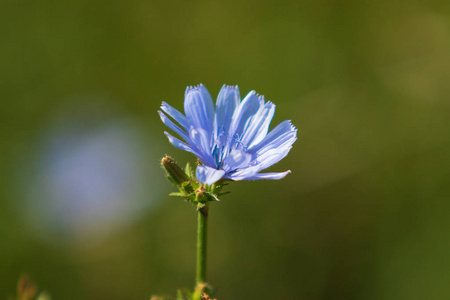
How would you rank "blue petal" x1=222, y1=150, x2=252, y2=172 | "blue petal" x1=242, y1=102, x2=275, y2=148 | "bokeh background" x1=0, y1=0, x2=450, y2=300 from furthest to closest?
"bokeh background" x1=0, y1=0, x2=450, y2=300, "blue petal" x1=242, y1=102, x2=275, y2=148, "blue petal" x1=222, y1=150, x2=252, y2=172

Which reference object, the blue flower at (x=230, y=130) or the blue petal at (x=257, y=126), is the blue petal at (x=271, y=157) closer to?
the blue flower at (x=230, y=130)

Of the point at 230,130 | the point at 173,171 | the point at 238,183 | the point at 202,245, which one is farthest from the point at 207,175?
the point at 238,183

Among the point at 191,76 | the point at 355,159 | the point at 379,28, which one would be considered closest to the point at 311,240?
the point at 355,159

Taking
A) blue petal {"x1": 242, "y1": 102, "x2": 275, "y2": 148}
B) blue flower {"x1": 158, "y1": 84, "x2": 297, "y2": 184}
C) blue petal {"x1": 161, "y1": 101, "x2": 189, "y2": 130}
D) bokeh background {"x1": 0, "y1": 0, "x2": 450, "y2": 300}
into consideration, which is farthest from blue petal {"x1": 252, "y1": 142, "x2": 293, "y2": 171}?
bokeh background {"x1": 0, "y1": 0, "x2": 450, "y2": 300}

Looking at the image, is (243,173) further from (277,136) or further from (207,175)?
(277,136)

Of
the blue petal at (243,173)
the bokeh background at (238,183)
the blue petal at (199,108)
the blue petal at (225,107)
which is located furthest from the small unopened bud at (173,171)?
the bokeh background at (238,183)

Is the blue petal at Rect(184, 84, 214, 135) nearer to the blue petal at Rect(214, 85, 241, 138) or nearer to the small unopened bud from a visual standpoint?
the blue petal at Rect(214, 85, 241, 138)

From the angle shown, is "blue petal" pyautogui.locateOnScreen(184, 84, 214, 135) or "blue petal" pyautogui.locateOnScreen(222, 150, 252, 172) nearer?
"blue petal" pyautogui.locateOnScreen(222, 150, 252, 172)
